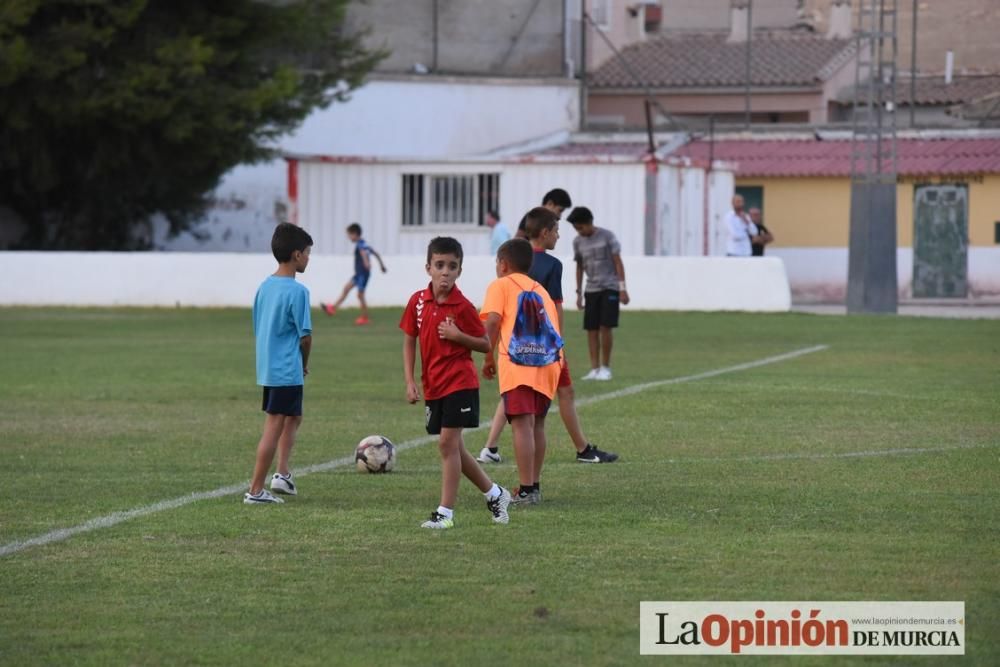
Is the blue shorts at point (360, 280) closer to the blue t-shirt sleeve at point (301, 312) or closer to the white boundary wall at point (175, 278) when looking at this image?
the white boundary wall at point (175, 278)

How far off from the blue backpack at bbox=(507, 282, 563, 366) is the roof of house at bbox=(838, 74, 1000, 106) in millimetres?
41358

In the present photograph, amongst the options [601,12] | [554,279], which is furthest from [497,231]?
[601,12]

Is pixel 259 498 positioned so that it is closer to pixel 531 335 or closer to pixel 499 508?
pixel 499 508

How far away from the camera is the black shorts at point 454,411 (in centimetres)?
925

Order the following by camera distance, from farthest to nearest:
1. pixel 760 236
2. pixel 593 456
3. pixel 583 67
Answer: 1. pixel 583 67
2. pixel 760 236
3. pixel 593 456

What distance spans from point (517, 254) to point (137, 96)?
2724 cm

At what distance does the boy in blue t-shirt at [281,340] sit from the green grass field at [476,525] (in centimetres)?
38

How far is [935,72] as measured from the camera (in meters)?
53.4

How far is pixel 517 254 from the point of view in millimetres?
10109

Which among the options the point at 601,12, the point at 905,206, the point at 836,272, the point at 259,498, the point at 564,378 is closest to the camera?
the point at 259,498

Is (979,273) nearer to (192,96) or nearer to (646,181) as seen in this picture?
(646,181)

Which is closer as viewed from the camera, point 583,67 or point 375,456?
point 375,456

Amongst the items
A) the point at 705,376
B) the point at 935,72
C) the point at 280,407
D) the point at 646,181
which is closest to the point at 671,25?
the point at 935,72

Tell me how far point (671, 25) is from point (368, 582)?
5708 centimetres
